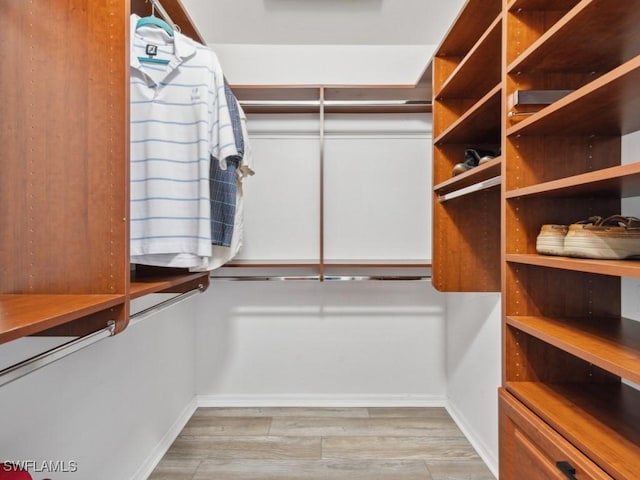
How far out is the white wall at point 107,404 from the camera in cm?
109

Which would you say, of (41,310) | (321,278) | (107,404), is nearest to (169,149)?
(41,310)

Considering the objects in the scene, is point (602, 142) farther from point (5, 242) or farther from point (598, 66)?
point (5, 242)

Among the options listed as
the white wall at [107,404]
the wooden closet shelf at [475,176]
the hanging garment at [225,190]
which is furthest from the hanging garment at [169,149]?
the wooden closet shelf at [475,176]

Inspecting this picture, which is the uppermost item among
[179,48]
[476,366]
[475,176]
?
[179,48]

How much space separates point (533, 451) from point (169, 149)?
146 cm

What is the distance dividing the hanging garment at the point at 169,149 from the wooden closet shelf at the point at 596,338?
1.10m

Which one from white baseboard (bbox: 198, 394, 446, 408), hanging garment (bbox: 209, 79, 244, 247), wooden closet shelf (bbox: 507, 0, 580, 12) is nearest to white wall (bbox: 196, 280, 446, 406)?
white baseboard (bbox: 198, 394, 446, 408)

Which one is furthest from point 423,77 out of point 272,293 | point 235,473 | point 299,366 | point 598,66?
point 235,473

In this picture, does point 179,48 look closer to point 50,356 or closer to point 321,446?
point 50,356

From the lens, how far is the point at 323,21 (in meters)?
2.20

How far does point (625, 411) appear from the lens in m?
0.98

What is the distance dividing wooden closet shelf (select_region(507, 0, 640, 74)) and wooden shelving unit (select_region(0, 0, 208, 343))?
1125mm

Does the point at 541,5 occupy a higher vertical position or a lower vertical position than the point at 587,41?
higher

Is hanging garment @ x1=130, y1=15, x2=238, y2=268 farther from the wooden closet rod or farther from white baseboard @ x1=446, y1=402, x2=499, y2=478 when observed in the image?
white baseboard @ x1=446, y1=402, x2=499, y2=478
